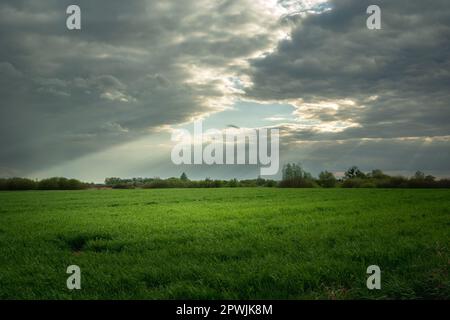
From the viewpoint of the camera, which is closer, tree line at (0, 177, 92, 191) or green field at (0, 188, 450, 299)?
green field at (0, 188, 450, 299)

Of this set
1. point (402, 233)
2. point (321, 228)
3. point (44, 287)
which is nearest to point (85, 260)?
point (44, 287)

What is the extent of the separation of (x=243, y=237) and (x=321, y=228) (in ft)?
10.6

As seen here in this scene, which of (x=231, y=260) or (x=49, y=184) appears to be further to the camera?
(x=49, y=184)

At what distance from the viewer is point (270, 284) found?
6.54m

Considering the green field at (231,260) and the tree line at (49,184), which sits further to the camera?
the tree line at (49,184)
